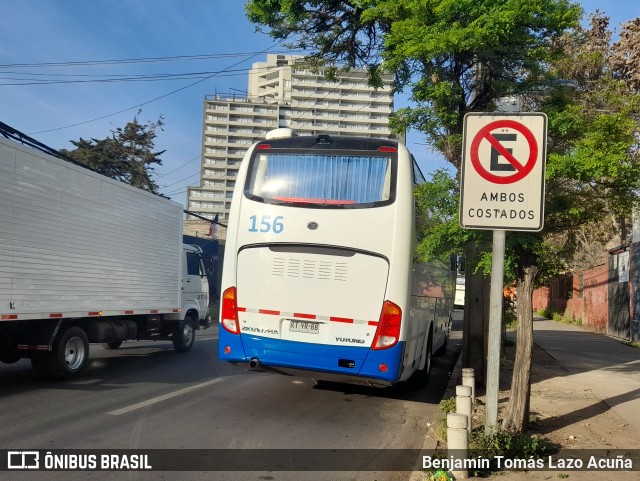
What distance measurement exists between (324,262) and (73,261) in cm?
473

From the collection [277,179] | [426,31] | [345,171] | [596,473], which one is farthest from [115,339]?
[596,473]

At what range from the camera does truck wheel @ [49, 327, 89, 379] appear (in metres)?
9.92

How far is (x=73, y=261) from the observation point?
10211 mm

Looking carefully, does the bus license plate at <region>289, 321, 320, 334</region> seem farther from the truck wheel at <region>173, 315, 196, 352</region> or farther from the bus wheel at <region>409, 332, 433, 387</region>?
the truck wheel at <region>173, 315, 196, 352</region>

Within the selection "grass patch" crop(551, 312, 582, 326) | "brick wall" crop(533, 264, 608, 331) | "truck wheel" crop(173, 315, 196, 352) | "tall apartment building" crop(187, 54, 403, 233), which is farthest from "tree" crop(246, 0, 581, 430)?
"tall apartment building" crop(187, 54, 403, 233)

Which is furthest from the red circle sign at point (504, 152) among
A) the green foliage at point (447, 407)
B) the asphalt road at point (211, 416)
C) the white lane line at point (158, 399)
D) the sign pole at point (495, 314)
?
the white lane line at point (158, 399)

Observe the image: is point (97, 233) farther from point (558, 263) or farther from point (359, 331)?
point (558, 263)

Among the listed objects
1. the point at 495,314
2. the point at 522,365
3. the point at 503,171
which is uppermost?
the point at 503,171

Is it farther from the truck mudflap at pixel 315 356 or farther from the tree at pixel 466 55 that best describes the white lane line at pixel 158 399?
the tree at pixel 466 55

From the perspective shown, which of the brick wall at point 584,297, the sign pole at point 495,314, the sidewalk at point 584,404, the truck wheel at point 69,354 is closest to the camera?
the sign pole at point 495,314

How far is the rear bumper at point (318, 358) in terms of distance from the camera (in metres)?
7.68

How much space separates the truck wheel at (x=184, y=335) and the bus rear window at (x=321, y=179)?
7.36m

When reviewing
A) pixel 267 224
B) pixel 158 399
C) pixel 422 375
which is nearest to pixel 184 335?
pixel 158 399

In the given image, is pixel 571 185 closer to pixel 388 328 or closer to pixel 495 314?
pixel 495 314
